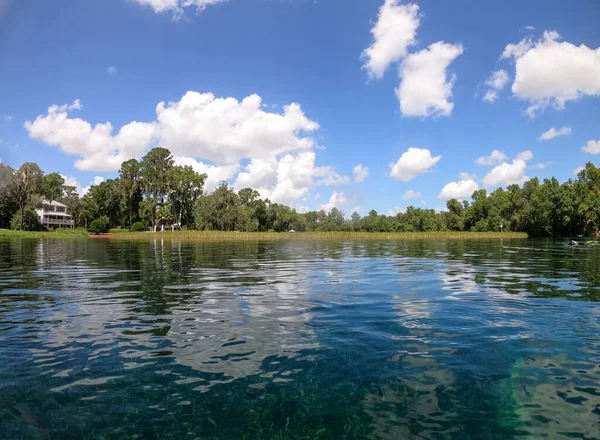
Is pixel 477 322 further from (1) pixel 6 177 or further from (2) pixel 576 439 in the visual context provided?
(1) pixel 6 177

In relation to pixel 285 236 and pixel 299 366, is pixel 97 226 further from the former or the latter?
pixel 299 366

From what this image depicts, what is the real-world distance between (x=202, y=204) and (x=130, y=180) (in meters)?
31.4

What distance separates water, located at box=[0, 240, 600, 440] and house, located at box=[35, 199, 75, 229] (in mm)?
138838

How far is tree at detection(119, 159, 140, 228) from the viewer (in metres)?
142

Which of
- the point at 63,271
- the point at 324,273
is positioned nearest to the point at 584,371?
the point at 324,273

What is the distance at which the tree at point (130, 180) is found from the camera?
14225cm

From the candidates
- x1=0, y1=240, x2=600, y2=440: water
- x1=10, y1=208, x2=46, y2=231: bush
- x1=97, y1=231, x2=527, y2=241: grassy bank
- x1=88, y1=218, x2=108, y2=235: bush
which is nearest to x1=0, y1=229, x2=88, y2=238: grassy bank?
x1=97, y1=231, x2=527, y2=241: grassy bank

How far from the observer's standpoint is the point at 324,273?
79.4 ft

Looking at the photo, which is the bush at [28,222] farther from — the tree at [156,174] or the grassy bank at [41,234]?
the tree at [156,174]

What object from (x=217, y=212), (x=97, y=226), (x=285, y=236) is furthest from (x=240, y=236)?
(x=97, y=226)

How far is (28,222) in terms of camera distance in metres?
118

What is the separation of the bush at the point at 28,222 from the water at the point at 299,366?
121401mm

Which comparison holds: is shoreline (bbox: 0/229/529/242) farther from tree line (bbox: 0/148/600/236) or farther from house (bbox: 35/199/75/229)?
house (bbox: 35/199/75/229)

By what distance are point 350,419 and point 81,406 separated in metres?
4.23
